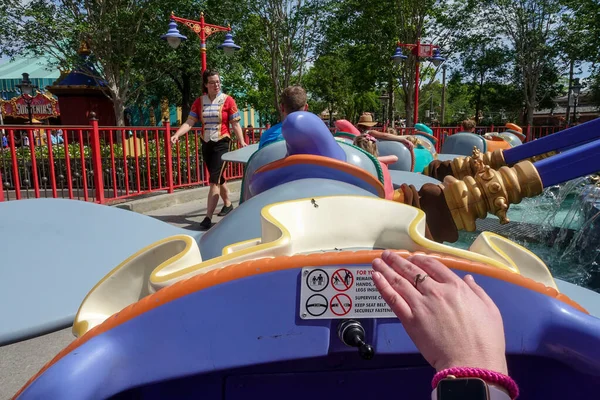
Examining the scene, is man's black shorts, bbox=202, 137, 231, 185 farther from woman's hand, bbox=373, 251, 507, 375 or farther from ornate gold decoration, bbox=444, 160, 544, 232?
woman's hand, bbox=373, 251, 507, 375

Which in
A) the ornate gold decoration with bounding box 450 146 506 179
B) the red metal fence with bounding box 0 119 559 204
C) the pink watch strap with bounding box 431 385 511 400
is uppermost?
the ornate gold decoration with bounding box 450 146 506 179

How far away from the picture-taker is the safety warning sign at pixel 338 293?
777 millimetres

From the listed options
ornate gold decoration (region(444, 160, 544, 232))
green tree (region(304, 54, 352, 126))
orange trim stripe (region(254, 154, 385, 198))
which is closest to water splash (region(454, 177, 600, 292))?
ornate gold decoration (region(444, 160, 544, 232))

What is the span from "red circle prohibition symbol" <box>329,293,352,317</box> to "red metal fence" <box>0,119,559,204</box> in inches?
213

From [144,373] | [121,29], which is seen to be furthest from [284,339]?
[121,29]

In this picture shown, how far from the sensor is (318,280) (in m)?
0.78

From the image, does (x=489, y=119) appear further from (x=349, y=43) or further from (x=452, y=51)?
(x=349, y=43)

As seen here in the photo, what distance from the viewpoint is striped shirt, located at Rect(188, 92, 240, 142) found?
5.09 m

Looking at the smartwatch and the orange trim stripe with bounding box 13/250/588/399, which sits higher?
the orange trim stripe with bounding box 13/250/588/399

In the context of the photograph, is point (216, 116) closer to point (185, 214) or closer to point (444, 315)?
point (185, 214)

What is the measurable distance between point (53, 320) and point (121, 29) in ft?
52.1

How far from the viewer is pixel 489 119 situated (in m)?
31.4

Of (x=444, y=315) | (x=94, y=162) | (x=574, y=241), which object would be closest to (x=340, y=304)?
(x=444, y=315)

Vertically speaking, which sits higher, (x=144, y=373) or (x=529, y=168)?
(x=529, y=168)
